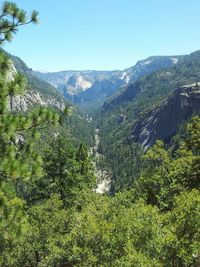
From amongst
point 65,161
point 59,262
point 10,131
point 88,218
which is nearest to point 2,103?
point 10,131

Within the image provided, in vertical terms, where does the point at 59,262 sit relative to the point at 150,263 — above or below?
below

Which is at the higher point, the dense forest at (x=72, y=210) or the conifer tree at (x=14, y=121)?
the conifer tree at (x=14, y=121)

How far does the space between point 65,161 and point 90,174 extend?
9214mm

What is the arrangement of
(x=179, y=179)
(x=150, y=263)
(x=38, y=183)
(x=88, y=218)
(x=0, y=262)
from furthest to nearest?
(x=38, y=183), (x=179, y=179), (x=0, y=262), (x=88, y=218), (x=150, y=263)

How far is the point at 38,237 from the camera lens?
34.8 m

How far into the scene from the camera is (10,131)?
15984 millimetres

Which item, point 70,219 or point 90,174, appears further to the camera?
point 90,174

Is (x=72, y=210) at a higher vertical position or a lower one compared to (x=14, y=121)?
lower

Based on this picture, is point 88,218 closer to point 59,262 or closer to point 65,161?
point 59,262

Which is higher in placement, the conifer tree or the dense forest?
the conifer tree

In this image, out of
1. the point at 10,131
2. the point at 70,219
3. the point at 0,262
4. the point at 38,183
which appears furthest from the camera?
the point at 38,183

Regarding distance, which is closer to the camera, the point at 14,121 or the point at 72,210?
the point at 14,121

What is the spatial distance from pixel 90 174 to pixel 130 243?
3767cm

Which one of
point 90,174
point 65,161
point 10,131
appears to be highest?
point 10,131
